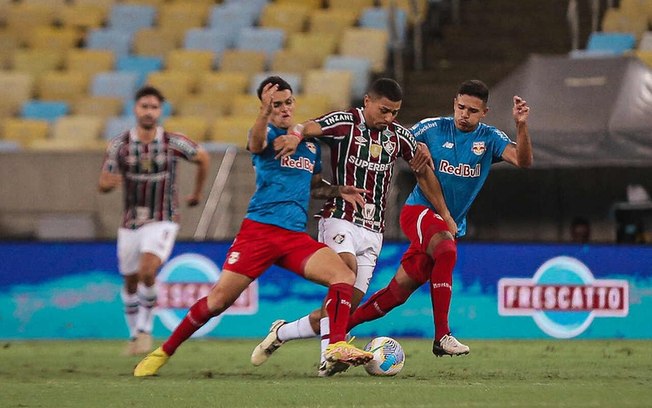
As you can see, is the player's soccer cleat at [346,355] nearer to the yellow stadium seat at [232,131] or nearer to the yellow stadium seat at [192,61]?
the yellow stadium seat at [232,131]

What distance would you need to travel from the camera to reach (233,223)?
16297 mm

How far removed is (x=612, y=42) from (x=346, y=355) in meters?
10.7

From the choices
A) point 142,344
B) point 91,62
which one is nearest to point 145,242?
point 142,344

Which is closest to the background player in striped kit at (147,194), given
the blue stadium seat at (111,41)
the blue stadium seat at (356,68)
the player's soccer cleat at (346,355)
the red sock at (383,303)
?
the red sock at (383,303)

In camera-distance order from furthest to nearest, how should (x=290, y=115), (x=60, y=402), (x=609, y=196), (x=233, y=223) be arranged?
(x=609, y=196)
(x=233, y=223)
(x=290, y=115)
(x=60, y=402)

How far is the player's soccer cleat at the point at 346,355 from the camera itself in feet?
Result: 29.3

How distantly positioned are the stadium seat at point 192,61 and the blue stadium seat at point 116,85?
0.65m

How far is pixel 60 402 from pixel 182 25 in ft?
46.0

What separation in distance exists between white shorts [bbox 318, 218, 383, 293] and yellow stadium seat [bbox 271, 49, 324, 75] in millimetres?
9732

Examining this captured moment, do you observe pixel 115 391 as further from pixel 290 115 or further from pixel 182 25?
pixel 182 25

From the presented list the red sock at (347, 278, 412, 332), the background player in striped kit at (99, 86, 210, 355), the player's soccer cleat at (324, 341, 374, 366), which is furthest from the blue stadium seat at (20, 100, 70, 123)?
the player's soccer cleat at (324, 341, 374, 366)

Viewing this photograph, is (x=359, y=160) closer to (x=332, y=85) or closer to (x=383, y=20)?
(x=332, y=85)

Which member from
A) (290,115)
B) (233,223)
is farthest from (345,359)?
(233,223)

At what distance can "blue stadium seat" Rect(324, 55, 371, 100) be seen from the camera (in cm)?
1892
